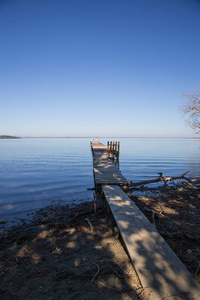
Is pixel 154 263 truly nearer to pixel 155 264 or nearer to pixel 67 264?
pixel 155 264

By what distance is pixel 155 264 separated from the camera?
9.02 ft

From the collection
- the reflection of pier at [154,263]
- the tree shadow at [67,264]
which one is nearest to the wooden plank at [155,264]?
the reflection of pier at [154,263]

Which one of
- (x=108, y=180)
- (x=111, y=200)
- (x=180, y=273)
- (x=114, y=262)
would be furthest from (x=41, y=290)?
(x=108, y=180)

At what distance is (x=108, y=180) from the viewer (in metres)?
8.67

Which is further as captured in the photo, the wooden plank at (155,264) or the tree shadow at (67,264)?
the tree shadow at (67,264)

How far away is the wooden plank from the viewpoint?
2.29 m

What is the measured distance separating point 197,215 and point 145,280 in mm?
4156

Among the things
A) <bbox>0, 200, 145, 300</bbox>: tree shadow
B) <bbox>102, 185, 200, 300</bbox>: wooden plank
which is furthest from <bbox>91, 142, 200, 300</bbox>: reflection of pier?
<bbox>0, 200, 145, 300</bbox>: tree shadow

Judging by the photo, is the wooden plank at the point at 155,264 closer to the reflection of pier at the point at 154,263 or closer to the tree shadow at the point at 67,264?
the reflection of pier at the point at 154,263

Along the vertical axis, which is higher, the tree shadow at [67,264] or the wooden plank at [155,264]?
the wooden plank at [155,264]

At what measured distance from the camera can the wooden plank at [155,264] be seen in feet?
7.52

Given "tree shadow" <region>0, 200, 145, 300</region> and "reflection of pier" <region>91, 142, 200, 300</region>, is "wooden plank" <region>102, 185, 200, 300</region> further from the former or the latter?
"tree shadow" <region>0, 200, 145, 300</region>

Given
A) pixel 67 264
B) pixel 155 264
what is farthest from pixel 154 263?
pixel 67 264

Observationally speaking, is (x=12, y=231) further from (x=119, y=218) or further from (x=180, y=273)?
(x=180, y=273)
